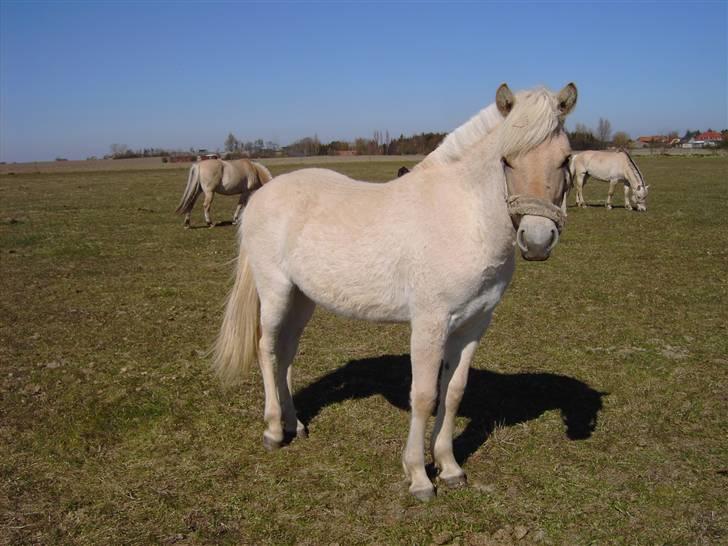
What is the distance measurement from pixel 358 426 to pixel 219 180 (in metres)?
12.7

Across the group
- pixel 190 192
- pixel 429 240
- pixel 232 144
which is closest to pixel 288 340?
pixel 429 240

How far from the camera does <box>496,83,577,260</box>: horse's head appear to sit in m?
2.79

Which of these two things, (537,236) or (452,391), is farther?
(452,391)

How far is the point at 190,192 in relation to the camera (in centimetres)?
→ 1471

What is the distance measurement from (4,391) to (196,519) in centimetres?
282

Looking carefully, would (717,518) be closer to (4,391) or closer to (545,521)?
(545,521)

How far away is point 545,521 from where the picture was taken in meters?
3.20

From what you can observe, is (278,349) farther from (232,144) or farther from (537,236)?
(232,144)

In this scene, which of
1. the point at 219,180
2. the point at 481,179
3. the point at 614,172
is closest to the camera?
the point at 481,179

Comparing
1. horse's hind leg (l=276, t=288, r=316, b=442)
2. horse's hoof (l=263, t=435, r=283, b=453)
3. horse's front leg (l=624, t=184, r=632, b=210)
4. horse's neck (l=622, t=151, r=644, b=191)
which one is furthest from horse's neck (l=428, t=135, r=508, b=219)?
horse's front leg (l=624, t=184, r=632, b=210)

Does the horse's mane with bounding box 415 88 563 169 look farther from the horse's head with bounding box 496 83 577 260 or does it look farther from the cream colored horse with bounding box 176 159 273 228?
the cream colored horse with bounding box 176 159 273 228

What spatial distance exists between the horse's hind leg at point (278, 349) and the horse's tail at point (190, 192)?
1112 centimetres

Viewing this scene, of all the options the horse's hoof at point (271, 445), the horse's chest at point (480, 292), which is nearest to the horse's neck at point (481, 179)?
the horse's chest at point (480, 292)

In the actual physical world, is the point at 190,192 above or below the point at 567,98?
below
